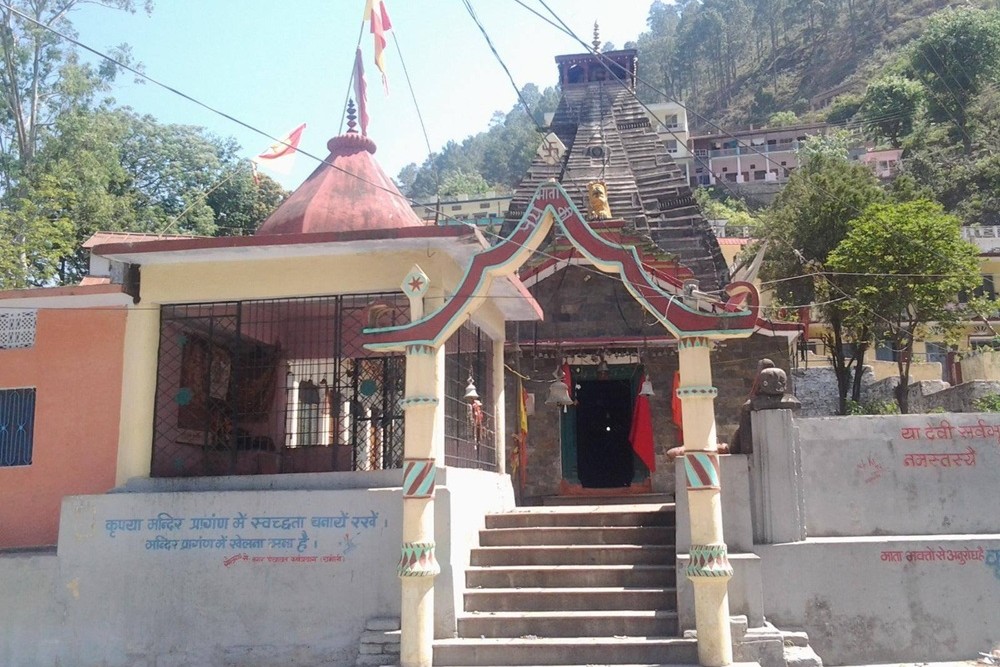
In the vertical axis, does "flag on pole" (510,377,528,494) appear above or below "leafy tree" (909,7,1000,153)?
below

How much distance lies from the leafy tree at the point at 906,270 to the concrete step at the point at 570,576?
962 centimetres

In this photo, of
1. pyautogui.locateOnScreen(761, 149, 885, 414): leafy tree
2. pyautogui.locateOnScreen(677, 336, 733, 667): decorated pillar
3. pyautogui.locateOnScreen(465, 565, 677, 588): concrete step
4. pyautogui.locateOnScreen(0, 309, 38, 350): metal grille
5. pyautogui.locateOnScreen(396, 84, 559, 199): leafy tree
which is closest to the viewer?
pyautogui.locateOnScreen(677, 336, 733, 667): decorated pillar

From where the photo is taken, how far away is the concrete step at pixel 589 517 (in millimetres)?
8570

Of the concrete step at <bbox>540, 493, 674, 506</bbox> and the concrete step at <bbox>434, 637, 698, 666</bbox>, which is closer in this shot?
the concrete step at <bbox>434, 637, 698, 666</bbox>

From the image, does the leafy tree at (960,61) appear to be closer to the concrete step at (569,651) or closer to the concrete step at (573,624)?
the concrete step at (573,624)

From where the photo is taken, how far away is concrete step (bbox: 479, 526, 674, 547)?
27.3 ft

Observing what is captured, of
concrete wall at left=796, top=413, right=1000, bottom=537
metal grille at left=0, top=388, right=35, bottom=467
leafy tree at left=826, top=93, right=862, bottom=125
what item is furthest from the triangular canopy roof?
leafy tree at left=826, top=93, right=862, bottom=125

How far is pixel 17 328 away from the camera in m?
9.44

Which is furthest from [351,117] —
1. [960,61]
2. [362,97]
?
[960,61]

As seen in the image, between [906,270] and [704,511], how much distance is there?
11202 mm

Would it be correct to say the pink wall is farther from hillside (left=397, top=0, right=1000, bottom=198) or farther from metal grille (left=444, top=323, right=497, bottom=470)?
hillside (left=397, top=0, right=1000, bottom=198)

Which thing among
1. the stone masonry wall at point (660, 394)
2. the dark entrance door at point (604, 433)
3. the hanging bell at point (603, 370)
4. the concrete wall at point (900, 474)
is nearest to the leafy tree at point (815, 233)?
the stone masonry wall at point (660, 394)

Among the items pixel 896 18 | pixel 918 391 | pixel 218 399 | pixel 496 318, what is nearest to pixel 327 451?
pixel 218 399

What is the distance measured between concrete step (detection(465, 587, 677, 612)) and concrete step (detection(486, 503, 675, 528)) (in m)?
1.05
